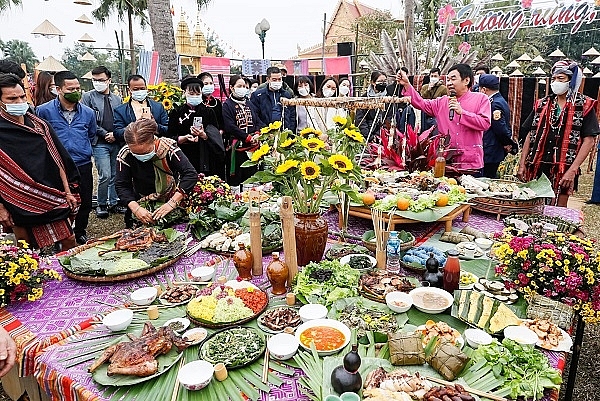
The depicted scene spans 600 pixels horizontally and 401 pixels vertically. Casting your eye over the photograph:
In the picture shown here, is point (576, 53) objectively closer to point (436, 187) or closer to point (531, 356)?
point (436, 187)

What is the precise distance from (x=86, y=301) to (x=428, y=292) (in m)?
1.78

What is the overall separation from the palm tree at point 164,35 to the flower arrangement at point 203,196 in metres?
4.48

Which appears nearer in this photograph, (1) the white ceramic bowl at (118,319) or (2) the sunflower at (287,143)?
(1) the white ceramic bowl at (118,319)

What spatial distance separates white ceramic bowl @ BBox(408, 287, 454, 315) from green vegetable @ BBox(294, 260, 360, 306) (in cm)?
31

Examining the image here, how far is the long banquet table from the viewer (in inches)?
62.2

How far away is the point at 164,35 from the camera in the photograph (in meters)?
7.07

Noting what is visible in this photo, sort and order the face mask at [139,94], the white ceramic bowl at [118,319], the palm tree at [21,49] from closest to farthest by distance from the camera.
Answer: the white ceramic bowl at [118,319] < the face mask at [139,94] < the palm tree at [21,49]

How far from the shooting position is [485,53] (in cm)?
2461

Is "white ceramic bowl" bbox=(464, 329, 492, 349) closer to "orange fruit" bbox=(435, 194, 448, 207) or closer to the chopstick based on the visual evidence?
the chopstick

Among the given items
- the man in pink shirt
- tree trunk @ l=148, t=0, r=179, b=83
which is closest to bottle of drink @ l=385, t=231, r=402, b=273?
the man in pink shirt

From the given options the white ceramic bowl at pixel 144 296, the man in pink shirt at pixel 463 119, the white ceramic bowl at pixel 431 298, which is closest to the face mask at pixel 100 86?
the man in pink shirt at pixel 463 119

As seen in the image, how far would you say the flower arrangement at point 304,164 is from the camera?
223 cm

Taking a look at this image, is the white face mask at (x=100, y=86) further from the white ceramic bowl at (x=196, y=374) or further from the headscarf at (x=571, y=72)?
the headscarf at (x=571, y=72)

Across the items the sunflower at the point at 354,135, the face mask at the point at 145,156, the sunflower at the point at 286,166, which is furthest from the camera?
the face mask at the point at 145,156
